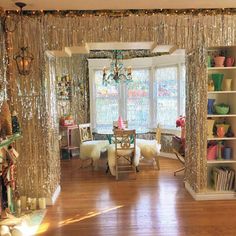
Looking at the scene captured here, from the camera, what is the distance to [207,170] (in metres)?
4.40

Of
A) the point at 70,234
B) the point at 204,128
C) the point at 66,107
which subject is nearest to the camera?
the point at 70,234

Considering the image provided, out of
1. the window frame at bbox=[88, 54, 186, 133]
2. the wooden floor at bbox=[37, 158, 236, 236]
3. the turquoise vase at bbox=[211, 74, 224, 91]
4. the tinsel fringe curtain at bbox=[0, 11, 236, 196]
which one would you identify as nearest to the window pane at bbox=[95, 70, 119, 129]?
the window frame at bbox=[88, 54, 186, 133]

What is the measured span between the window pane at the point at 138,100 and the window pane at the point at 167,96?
359 mm

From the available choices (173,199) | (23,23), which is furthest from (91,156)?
(23,23)

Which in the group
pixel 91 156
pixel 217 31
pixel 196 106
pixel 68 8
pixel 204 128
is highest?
pixel 68 8

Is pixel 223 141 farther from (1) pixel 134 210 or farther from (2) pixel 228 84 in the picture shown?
(1) pixel 134 210

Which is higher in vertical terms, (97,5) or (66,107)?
(97,5)

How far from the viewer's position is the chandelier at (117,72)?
6.41m

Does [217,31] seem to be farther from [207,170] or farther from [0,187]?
[0,187]

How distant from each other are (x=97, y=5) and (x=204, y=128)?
2272 millimetres

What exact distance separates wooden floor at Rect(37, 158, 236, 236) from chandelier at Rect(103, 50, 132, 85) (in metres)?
2.39

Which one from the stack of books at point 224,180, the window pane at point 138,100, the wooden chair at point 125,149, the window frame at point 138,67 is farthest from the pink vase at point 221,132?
the window pane at point 138,100

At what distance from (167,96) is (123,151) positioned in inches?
95.5

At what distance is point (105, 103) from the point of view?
25.2 feet
